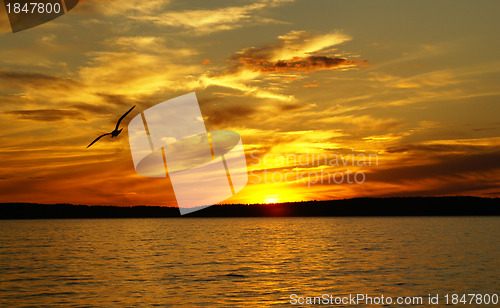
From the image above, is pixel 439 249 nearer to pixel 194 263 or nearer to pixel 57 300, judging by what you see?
pixel 194 263

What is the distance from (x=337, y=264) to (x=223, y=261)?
44.1 ft

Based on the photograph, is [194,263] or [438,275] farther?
[194,263]

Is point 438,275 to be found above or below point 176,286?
below

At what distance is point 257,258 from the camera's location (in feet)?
208

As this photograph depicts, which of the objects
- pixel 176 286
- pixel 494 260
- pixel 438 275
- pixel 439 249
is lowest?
pixel 439 249

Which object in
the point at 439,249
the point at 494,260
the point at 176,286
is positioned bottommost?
the point at 439,249

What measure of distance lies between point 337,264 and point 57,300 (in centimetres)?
3006

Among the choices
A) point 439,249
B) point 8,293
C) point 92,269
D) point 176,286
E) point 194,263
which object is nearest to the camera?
point 8,293

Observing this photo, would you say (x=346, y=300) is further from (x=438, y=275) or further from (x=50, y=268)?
(x=50, y=268)

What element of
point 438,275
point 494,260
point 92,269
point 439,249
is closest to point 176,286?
point 92,269

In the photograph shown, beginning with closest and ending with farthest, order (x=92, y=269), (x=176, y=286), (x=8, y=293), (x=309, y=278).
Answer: (x=8, y=293), (x=176, y=286), (x=309, y=278), (x=92, y=269)

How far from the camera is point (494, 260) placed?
197ft

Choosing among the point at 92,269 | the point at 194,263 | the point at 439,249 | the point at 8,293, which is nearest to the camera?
the point at 8,293

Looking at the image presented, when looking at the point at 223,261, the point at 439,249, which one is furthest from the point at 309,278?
the point at 439,249
